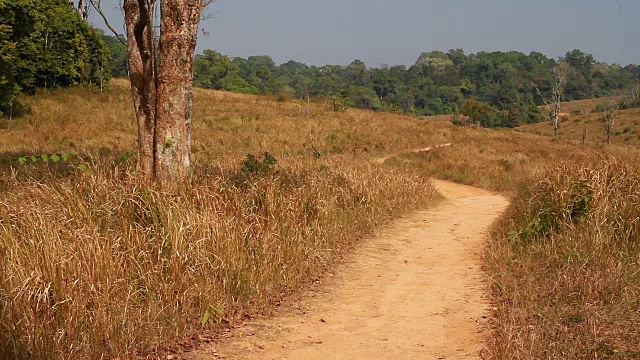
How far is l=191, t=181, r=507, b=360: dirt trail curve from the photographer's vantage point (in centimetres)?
479

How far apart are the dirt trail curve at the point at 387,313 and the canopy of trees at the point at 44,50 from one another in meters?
21.0

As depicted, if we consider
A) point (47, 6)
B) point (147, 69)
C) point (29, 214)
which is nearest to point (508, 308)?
point (29, 214)

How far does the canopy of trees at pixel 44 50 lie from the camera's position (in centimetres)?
2373

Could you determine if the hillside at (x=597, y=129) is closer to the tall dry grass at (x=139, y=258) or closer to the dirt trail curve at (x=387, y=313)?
the dirt trail curve at (x=387, y=313)

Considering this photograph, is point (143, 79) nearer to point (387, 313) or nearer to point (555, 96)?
point (387, 313)

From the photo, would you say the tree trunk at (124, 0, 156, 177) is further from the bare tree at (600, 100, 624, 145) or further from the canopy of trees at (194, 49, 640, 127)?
the canopy of trees at (194, 49, 640, 127)

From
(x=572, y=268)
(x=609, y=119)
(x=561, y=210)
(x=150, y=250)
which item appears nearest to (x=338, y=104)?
(x=609, y=119)

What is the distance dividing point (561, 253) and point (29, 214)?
5812mm

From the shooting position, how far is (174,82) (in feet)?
23.8

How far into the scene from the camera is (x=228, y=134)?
26.0 metres

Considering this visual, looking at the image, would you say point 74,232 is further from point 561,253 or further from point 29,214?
point 561,253

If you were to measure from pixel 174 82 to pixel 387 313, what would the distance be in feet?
13.1

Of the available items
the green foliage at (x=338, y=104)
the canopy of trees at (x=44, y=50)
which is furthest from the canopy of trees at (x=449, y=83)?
the canopy of trees at (x=44, y=50)

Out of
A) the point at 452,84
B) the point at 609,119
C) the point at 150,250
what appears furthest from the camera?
the point at 452,84
